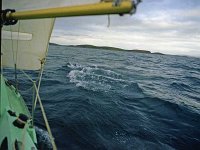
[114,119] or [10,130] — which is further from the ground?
[10,130]

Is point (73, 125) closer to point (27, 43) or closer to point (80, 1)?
point (27, 43)

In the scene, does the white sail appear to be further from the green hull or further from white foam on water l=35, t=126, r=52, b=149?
white foam on water l=35, t=126, r=52, b=149

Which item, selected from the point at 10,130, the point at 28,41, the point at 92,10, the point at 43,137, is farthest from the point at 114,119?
the point at 92,10

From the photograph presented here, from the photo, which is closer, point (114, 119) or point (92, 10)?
point (92, 10)

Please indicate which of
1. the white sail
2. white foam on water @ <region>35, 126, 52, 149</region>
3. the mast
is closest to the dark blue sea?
white foam on water @ <region>35, 126, 52, 149</region>

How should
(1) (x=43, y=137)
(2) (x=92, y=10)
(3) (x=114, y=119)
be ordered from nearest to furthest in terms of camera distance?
(2) (x=92, y=10)
(1) (x=43, y=137)
(3) (x=114, y=119)

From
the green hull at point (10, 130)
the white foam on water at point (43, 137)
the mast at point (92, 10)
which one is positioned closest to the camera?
the mast at point (92, 10)

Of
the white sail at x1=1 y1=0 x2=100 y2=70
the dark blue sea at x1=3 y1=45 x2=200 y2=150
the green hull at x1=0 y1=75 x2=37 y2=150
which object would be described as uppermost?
the white sail at x1=1 y1=0 x2=100 y2=70

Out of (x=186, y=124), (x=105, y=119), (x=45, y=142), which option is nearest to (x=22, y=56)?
(x=45, y=142)

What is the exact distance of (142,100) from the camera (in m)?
13.9

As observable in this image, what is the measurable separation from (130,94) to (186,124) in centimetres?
535

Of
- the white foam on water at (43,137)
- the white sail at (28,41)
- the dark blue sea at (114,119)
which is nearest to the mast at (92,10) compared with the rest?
the white sail at (28,41)

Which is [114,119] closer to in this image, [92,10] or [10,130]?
[10,130]

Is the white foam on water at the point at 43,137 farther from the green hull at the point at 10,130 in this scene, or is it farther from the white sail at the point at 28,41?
the green hull at the point at 10,130
